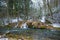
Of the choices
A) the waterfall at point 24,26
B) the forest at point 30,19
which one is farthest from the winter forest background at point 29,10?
the waterfall at point 24,26

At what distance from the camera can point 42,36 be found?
303cm

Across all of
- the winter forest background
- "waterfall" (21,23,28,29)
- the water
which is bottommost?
the water

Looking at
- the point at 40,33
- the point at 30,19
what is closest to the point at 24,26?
the point at 30,19

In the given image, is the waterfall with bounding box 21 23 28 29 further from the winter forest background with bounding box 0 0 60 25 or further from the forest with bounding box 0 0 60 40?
the winter forest background with bounding box 0 0 60 25

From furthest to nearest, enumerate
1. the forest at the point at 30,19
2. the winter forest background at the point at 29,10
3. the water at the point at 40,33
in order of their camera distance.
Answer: the winter forest background at the point at 29,10 → the forest at the point at 30,19 → the water at the point at 40,33

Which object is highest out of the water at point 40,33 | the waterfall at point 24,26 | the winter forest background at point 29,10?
the winter forest background at point 29,10

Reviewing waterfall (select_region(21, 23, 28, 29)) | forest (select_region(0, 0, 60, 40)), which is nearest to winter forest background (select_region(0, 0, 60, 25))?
forest (select_region(0, 0, 60, 40))

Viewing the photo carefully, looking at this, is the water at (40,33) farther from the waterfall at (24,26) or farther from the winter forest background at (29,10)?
the winter forest background at (29,10)

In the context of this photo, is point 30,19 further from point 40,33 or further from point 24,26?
point 40,33

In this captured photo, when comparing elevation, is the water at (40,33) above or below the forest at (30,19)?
below

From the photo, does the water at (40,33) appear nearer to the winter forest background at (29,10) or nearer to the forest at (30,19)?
the forest at (30,19)

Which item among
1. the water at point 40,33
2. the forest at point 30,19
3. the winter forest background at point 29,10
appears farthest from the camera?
the winter forest background at point 29,10

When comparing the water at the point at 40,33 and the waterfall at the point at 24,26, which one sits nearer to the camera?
the water at the point at 40,33

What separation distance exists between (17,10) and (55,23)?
0.94 meters
